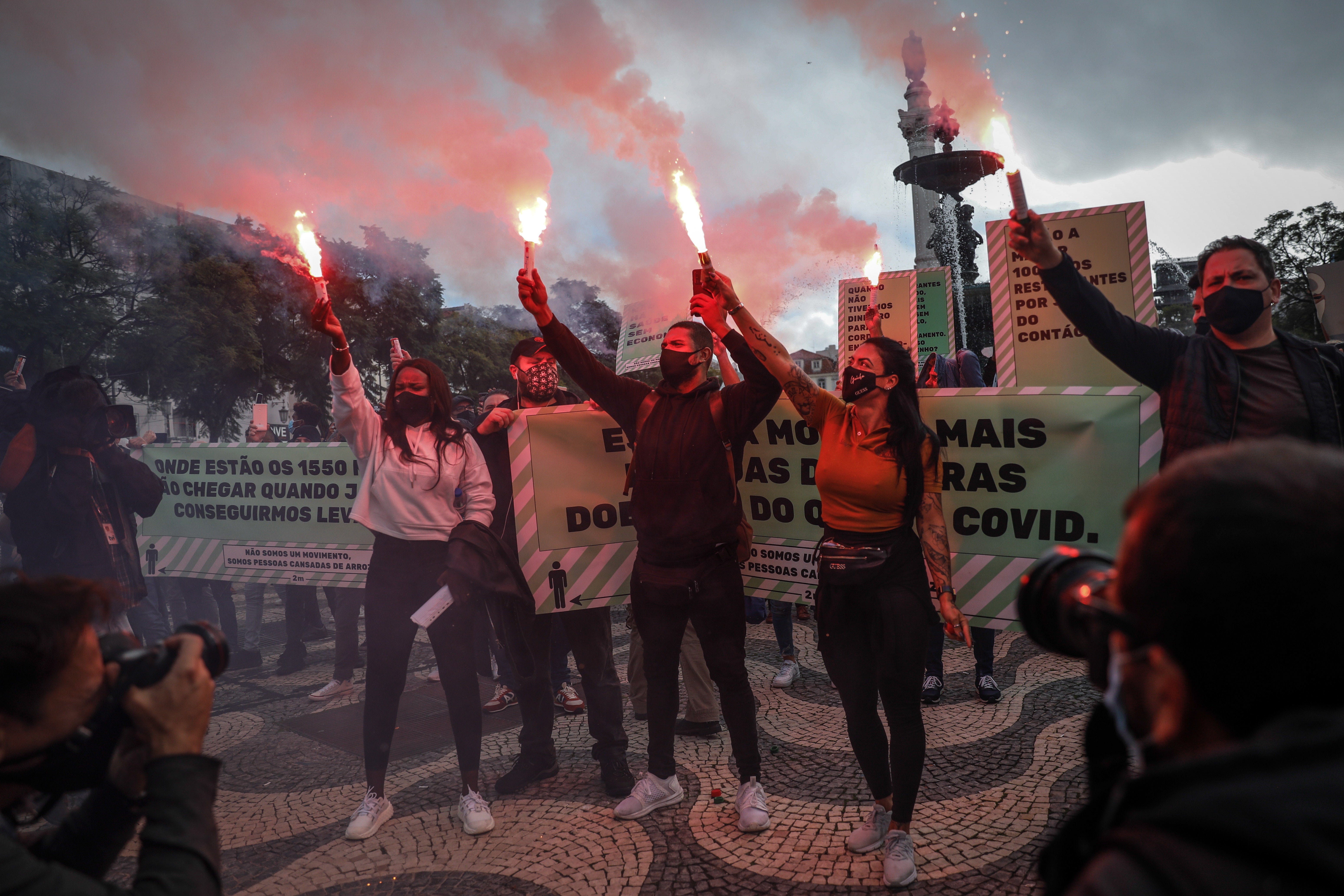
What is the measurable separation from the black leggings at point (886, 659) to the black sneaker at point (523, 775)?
176 cm

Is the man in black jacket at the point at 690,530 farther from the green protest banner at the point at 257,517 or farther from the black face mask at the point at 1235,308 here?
the green protest banner at the point at 257,517

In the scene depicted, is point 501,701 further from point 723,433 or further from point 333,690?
point 723,433

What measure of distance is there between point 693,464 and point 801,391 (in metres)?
0.60

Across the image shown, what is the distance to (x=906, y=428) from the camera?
3.49 m

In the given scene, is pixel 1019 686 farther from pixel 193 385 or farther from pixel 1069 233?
pixel 193 385

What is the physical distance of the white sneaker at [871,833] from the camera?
3404 mm

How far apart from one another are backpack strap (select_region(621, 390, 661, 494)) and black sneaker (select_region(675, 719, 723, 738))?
1.66 metres

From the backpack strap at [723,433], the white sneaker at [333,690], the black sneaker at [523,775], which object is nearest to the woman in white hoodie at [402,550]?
the black sneaker at [523,775]

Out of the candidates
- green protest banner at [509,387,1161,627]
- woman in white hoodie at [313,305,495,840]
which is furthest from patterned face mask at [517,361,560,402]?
woman in white hoodie at [313,305,495,840]

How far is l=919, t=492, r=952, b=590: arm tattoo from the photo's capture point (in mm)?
3479

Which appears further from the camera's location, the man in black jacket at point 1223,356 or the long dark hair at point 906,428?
the long dark hair at point 906,428

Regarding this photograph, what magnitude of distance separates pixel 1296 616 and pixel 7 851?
171 cm

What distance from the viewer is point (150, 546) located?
705cm

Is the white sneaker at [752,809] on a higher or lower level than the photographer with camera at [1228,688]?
lower
